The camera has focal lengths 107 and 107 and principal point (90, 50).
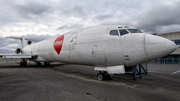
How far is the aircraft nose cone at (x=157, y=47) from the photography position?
5.46 meters

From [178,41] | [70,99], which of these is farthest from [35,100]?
[178,41]

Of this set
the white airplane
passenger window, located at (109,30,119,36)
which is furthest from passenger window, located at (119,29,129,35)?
passenger window, located at (109,30,119,36)

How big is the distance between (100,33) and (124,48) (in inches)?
80.9

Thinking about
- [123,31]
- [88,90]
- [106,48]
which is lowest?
[88,90]

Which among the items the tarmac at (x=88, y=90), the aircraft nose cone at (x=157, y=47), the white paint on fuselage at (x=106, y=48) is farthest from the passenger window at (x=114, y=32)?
the tarmac at (x=88, y=90)

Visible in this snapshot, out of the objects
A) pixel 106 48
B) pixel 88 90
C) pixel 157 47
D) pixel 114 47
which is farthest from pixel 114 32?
pixel 88 90

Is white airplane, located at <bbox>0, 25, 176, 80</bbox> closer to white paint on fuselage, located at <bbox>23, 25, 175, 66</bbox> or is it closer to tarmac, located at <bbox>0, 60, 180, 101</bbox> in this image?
white paint on fuselage, located at <bbox>23, 25, 175, 66</bbox>

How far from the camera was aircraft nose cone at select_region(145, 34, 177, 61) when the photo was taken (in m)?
5.46

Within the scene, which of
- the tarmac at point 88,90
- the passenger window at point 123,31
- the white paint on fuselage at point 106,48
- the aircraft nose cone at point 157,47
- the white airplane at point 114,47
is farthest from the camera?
the passenger window at point 123,31

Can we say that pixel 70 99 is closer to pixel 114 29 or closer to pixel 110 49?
pixel 110 49

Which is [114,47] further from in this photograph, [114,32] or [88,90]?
[88,90]

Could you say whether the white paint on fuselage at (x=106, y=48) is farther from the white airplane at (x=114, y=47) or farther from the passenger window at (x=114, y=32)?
the passenger window at (x=114, y=32)

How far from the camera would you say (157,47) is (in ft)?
18.3

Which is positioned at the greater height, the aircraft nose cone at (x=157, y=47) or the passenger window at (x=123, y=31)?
the passenger window at (x=123, y=31)
